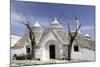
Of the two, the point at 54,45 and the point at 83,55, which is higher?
the point at 54,45

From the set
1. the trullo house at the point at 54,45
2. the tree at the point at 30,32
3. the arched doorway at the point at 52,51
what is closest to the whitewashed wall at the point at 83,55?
the trullo house at the point at 54,45

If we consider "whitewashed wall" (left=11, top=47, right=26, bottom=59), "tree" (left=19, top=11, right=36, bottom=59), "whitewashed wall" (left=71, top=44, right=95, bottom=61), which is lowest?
"whitewashed wall" (left=71, top=44, right=95, bottom=61)

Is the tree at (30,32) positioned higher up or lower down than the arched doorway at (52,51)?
higher up

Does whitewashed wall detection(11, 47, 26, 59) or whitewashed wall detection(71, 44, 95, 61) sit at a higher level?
whitewashed wall detection(11, 47, 26, 59)

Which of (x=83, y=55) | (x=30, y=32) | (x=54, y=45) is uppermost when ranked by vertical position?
(x=30, y=32)

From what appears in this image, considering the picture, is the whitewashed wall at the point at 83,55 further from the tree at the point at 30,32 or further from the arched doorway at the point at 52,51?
the tree at the point at 30,32

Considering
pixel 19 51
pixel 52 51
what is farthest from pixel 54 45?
pixel 19 51

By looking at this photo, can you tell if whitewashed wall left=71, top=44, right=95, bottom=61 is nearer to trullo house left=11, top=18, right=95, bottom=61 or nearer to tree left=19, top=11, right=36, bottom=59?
trullo house left=11, top=18, right=95, bottom=61

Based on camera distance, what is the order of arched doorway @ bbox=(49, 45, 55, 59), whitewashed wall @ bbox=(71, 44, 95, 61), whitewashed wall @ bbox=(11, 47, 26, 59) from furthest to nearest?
whitewashed wall @ bbox=(71, 44, 95, 61), arched doorway @ bbox=(49, 45, 55, 59), whitewashed wall @ bbox=(11, 47, 26, 59)

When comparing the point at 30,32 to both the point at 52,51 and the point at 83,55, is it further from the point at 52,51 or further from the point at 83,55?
the point at 83,55

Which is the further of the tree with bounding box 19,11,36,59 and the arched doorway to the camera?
the arched doorway

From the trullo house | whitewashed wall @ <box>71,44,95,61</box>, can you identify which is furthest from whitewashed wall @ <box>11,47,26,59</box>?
whitewashed wall @ <box>71,44,95,61</box>

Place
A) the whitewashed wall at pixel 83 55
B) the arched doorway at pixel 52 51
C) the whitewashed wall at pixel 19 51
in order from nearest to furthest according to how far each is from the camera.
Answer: the whitewashed wall at pixel 19 51 → the arched doorway at pixel 52 51 → the whitewashed wall at pixel 83 55
